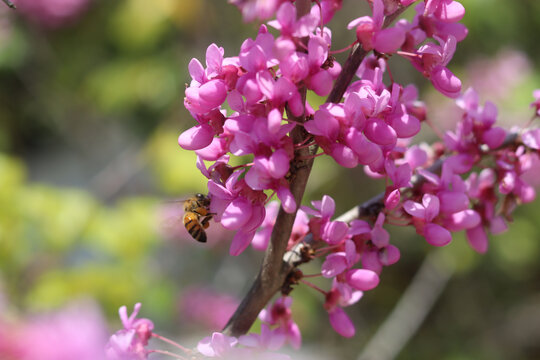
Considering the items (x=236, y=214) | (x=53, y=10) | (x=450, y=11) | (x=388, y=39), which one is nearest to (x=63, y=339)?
(x=236, y=214)

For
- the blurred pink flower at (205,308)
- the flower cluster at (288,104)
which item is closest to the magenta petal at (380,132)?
the flower cluster at (288,104)

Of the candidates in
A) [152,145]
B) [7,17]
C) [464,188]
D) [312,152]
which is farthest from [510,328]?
[7,17]

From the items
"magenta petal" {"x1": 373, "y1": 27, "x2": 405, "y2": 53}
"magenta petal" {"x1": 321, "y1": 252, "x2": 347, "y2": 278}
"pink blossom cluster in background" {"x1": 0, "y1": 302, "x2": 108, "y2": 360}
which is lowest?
"magenta petal" {"x1": 321, "y1": 252, "x2": 347, "y2": 278}

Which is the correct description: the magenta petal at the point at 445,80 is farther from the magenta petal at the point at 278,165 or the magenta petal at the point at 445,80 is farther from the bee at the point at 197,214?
the bee at the point at 197,214

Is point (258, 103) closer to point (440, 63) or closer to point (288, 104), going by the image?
point (288, 104)

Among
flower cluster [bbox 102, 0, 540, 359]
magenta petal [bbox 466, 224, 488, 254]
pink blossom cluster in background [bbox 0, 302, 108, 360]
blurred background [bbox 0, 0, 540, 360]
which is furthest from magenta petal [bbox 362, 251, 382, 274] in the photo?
blurred background [bbox 0, 0, 540, 360]

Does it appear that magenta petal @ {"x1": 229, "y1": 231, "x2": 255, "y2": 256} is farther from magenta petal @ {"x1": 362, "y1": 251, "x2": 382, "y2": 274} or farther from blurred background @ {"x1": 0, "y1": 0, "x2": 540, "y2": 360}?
blurred background @ {"x1": 0, "y1": 0, "x2": 540, "y2": 360}

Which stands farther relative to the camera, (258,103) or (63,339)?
(258,103)
